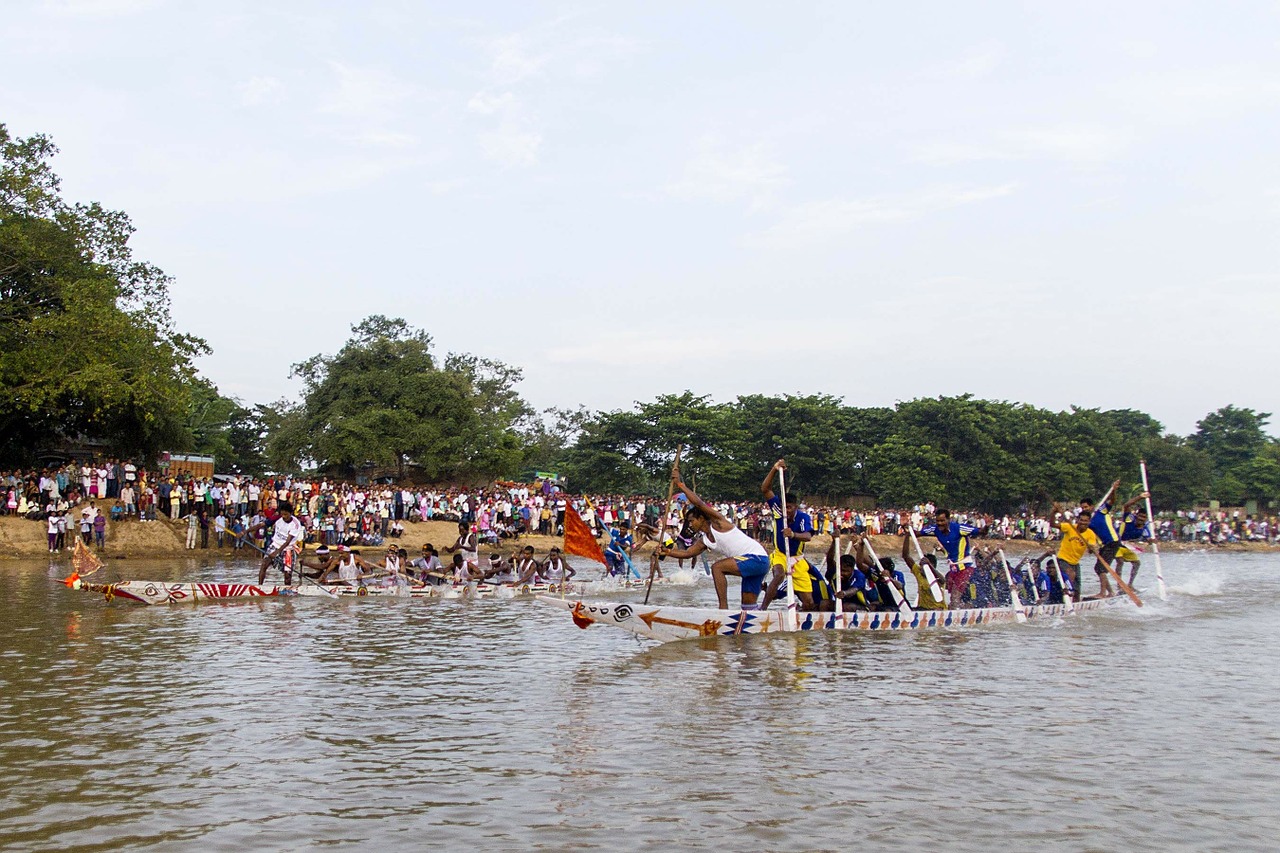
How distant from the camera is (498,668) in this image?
13352 mm

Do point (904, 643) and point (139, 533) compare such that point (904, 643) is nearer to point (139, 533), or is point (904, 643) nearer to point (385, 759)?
point (385, 759)

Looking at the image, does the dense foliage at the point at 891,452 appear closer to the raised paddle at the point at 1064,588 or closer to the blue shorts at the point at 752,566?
the raised paddle at the point at 1064,588

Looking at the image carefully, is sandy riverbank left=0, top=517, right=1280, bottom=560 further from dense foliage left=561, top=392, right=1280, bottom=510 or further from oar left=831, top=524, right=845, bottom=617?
dense foliage left=561, top=392, right=1280, bottom=510

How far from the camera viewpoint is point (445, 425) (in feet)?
172

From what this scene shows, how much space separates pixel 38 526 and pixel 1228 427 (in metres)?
96.4

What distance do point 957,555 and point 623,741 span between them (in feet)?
35.7

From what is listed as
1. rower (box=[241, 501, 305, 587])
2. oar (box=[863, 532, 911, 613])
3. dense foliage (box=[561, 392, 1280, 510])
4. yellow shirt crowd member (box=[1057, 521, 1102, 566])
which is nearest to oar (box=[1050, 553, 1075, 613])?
yellow shirt crowd member (box=[1057, 521, 1102, 566])

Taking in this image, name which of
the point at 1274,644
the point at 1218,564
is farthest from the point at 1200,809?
the point at 1218,564

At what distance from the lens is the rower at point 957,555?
1839 centimetres

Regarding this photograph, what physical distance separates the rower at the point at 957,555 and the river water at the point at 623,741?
2209 mm

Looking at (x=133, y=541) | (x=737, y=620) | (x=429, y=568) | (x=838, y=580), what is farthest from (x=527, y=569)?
(x=133, y=541)

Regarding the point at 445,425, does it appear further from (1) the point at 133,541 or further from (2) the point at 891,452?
(2) the point at 891,452

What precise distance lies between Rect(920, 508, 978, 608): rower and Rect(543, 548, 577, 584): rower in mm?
9537

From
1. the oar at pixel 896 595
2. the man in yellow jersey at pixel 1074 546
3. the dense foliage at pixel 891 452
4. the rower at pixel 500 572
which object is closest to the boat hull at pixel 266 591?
the rower at pixel 500 572
